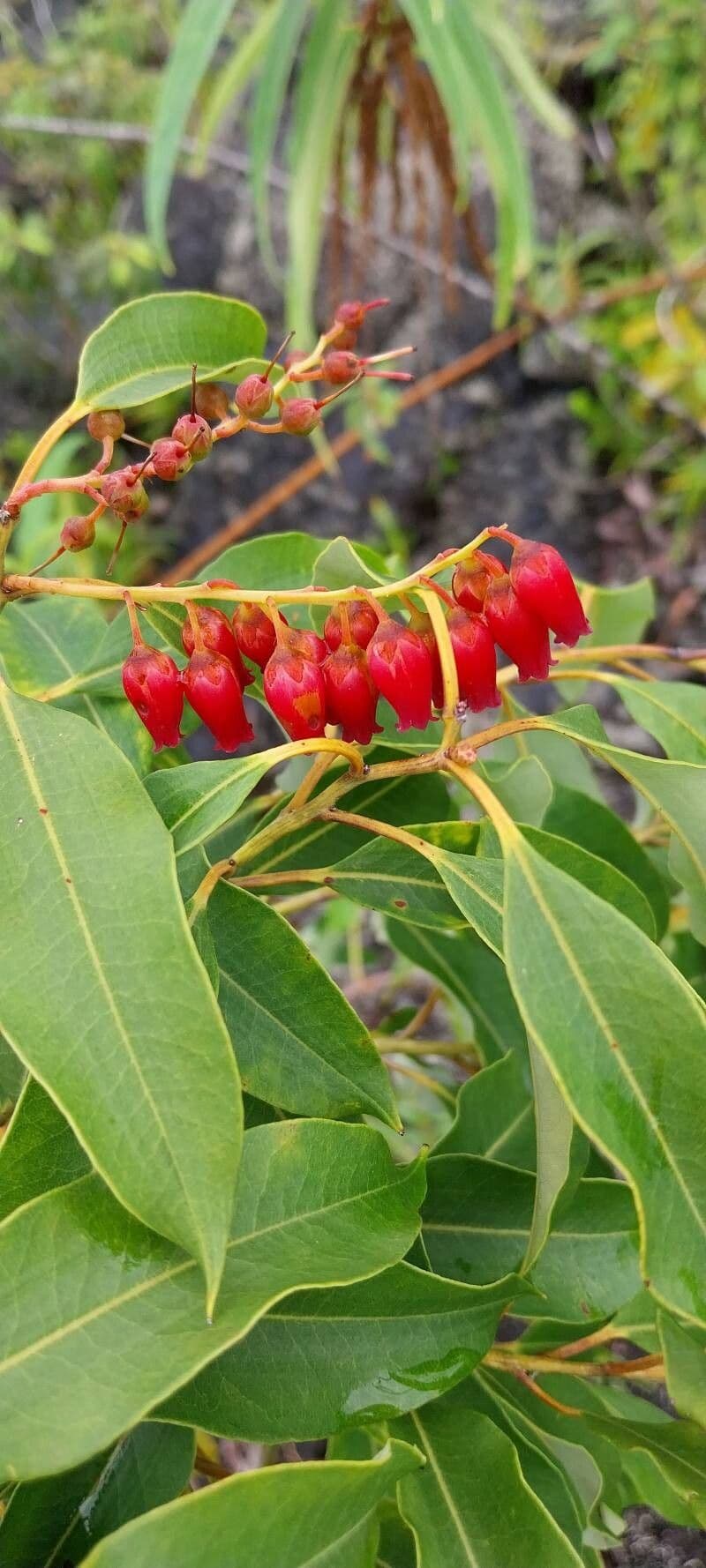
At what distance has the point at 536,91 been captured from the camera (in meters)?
2.05

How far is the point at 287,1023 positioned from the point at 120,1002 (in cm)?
15

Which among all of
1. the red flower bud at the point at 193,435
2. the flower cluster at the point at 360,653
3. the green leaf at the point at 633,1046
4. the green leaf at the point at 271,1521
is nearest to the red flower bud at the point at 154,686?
the flower cluster at the point at 360,653

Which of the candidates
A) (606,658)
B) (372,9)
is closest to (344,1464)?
(606,658)

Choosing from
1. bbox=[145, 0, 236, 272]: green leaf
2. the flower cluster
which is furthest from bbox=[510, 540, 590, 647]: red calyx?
bbox=[145, 0, 236, 272]: green leaf

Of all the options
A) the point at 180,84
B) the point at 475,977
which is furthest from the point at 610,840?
the point at 180,84

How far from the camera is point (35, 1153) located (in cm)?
51

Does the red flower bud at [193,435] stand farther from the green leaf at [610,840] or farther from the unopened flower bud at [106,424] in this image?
the green leaf at [610,840]

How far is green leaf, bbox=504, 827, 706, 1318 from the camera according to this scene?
1.47ft

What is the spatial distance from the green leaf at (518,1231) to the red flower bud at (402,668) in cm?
27

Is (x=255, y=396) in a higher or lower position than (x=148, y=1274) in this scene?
higher

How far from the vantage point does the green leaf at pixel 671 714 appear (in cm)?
66

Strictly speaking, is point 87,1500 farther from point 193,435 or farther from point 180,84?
point 180,84

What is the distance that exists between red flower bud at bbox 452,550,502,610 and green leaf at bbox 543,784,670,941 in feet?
A: 0.82

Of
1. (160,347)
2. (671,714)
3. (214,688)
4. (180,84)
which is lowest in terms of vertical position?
(671,714)
